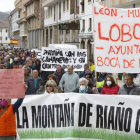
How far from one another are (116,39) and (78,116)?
180 centimetres

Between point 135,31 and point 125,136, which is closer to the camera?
point 125,136

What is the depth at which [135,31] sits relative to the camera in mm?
7566

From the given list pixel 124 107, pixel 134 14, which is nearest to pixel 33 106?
pixel 124 107

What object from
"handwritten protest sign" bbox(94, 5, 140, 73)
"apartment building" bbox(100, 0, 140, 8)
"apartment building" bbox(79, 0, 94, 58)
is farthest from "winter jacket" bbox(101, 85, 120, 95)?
"apartment building" bbox(79, 0, 94, 58)

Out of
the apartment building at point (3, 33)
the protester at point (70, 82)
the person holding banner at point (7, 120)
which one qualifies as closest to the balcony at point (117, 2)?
the protester at point (70, 82)

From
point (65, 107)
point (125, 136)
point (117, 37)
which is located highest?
point (117, 37)

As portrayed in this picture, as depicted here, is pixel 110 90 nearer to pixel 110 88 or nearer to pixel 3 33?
pixel 110 88

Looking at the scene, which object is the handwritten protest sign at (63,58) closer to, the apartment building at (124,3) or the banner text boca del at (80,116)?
the banner text boca del at (80,116)

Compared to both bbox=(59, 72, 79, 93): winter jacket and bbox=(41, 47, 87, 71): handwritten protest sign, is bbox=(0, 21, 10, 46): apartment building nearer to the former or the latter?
bbox=(41, 47, 87, 71): handwritten protest sign

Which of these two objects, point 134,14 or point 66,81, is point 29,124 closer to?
point 134,14

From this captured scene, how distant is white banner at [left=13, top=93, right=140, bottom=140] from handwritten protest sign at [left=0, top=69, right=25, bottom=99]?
3.00 feet

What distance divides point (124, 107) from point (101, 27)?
1.73 metres

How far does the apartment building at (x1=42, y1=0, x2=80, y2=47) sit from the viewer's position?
41.4 metres

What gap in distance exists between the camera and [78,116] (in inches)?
260
